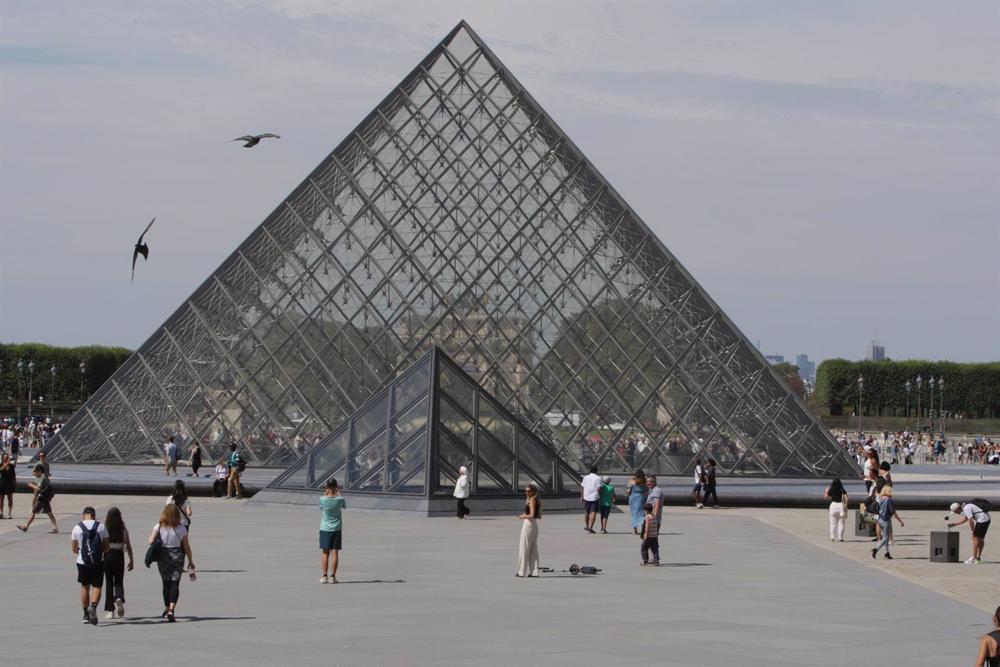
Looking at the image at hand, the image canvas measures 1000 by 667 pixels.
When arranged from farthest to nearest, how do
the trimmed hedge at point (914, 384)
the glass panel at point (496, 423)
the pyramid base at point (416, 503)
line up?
the trimmed hedge at point (914, 384) → the glass panel at point (496, 423) → the pyramid base at point (416, 503)

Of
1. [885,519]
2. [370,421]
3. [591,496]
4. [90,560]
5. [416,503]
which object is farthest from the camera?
[370,421]

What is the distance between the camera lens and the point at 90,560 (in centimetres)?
1330

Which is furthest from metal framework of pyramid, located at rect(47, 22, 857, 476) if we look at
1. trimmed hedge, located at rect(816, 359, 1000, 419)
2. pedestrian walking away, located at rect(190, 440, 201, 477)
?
trimmed hedge, located at rect(816, 359, 1000, 419)

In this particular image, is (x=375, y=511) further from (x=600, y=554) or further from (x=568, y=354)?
(x=568, y=354)

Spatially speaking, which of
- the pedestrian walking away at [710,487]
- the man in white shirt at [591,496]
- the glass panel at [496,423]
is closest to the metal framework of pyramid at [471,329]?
the pedestrian walking away at [710,487]

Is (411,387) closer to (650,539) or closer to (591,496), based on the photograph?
(591,496)

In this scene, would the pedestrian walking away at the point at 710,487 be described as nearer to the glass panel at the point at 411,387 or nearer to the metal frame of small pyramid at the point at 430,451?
the metal frame of small pyramid at the point at 430,451

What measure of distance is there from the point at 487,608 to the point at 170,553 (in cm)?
288

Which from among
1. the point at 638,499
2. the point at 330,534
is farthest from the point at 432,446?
the point at 330,534

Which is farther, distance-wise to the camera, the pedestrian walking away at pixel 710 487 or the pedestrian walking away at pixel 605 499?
the pedestrian walking away at pixel 710 487

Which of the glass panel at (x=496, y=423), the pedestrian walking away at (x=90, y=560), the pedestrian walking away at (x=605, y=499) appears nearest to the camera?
the pedestrian walking away at (x=90, y=560)

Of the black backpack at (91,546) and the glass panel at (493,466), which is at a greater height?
the glass panel at (493,466)

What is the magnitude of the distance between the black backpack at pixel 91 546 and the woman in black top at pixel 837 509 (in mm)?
12722

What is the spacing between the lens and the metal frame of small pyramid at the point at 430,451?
2805 cm
